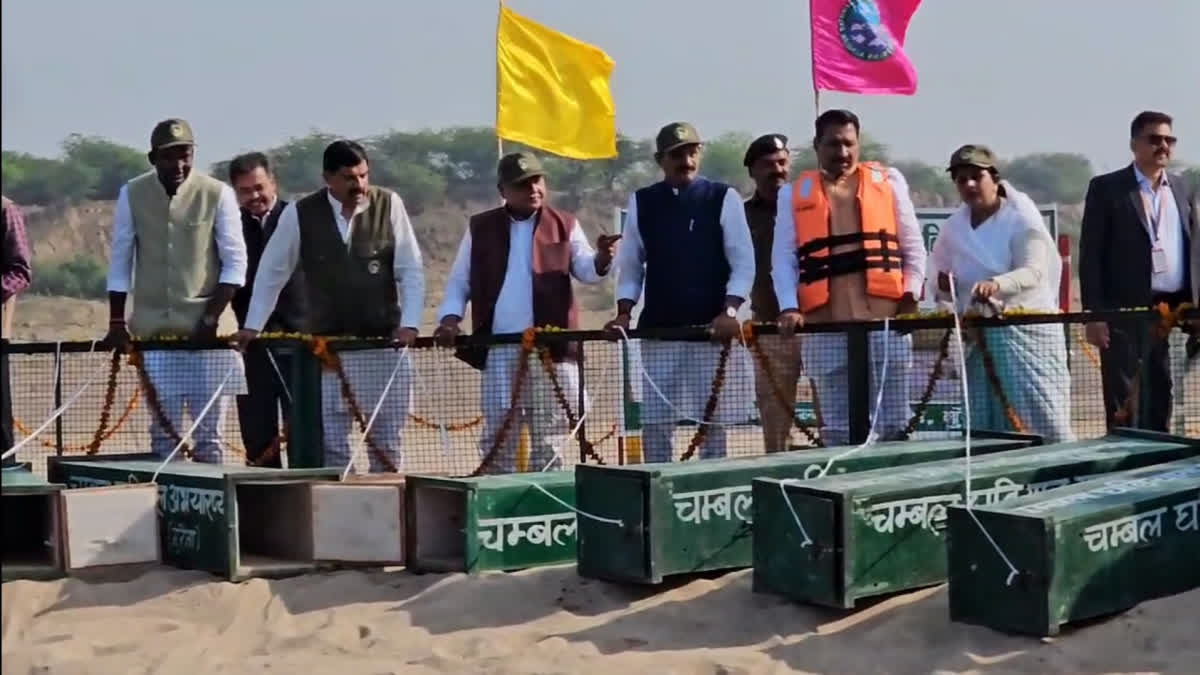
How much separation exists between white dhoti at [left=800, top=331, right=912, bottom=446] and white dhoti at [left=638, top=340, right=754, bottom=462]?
13.8 inches

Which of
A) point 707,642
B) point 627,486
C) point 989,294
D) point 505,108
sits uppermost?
point 505,108

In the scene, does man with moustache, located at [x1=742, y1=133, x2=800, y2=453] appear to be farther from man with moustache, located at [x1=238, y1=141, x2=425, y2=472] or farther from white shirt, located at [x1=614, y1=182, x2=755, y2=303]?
man with moustache, located at [x1=238, y1=141, x2=425, y2=472]

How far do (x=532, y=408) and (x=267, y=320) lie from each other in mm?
1645

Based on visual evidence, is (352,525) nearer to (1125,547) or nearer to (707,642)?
(707,642)

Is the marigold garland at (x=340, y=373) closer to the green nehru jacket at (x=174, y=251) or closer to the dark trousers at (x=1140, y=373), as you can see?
the green nehru jacket at (x=174, y=251)

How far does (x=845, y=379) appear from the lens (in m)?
8.83

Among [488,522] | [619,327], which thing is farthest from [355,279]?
[488,522]

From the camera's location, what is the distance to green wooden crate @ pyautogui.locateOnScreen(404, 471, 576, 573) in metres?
7.82

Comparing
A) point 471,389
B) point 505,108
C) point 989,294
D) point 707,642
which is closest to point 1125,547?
point 707,642

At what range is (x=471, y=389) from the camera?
9.80m

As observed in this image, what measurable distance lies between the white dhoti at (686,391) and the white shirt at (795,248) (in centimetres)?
41

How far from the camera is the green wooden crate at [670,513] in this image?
23.9 feet

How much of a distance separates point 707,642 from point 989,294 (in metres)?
2.58

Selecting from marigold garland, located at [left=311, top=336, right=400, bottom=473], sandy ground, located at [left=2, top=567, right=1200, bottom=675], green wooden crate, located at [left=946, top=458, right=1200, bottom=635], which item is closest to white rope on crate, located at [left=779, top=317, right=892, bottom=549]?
sandy ground, located at [left=2, top=567, right=1200, bottom=675]
